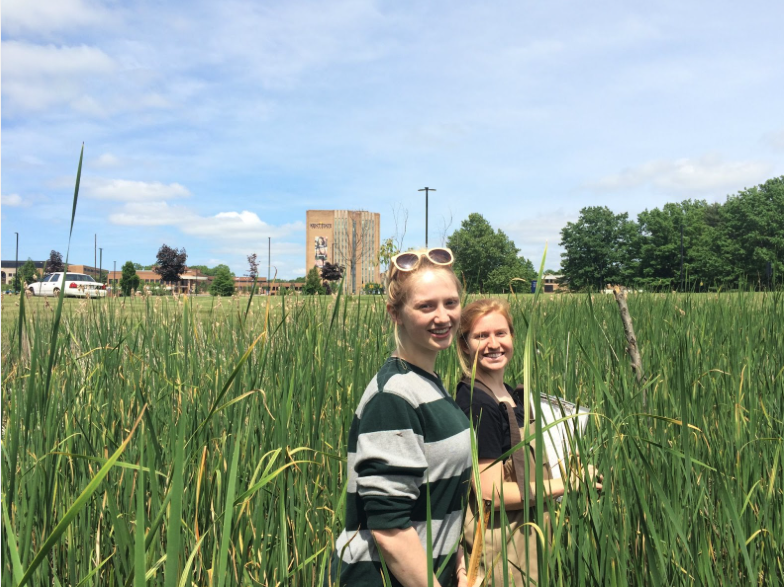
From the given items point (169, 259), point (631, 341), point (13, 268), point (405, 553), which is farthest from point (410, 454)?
point (13, 268)

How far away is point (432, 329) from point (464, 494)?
45 centimetres

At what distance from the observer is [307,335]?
9.07 feet

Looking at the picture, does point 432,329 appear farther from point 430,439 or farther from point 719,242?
point 719,242

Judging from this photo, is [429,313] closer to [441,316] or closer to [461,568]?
[441,316]

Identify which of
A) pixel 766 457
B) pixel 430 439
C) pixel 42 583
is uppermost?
pixel 430 439

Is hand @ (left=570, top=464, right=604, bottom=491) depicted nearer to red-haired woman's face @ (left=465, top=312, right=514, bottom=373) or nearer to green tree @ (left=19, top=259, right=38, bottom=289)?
red-haired woman's face @ (left=465, top=312, right=514, bottom=373)

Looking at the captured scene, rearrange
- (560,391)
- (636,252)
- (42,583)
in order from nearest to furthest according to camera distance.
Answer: (42,583) < (560,391) < (636,252)

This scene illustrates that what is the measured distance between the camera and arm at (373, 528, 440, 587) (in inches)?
47.5

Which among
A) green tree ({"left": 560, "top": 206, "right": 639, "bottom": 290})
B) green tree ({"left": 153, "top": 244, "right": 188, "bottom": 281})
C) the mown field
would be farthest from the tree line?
the mown field

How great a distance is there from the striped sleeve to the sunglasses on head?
371 mm

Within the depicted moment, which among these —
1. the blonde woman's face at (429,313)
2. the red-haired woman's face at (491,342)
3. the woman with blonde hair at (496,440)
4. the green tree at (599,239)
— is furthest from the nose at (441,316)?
the green tree at (599,239)

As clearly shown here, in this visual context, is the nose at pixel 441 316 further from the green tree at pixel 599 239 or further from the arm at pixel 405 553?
the green tree at pixel 599 239

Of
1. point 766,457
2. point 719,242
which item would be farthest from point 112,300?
point 719,242

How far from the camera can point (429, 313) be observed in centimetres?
139
